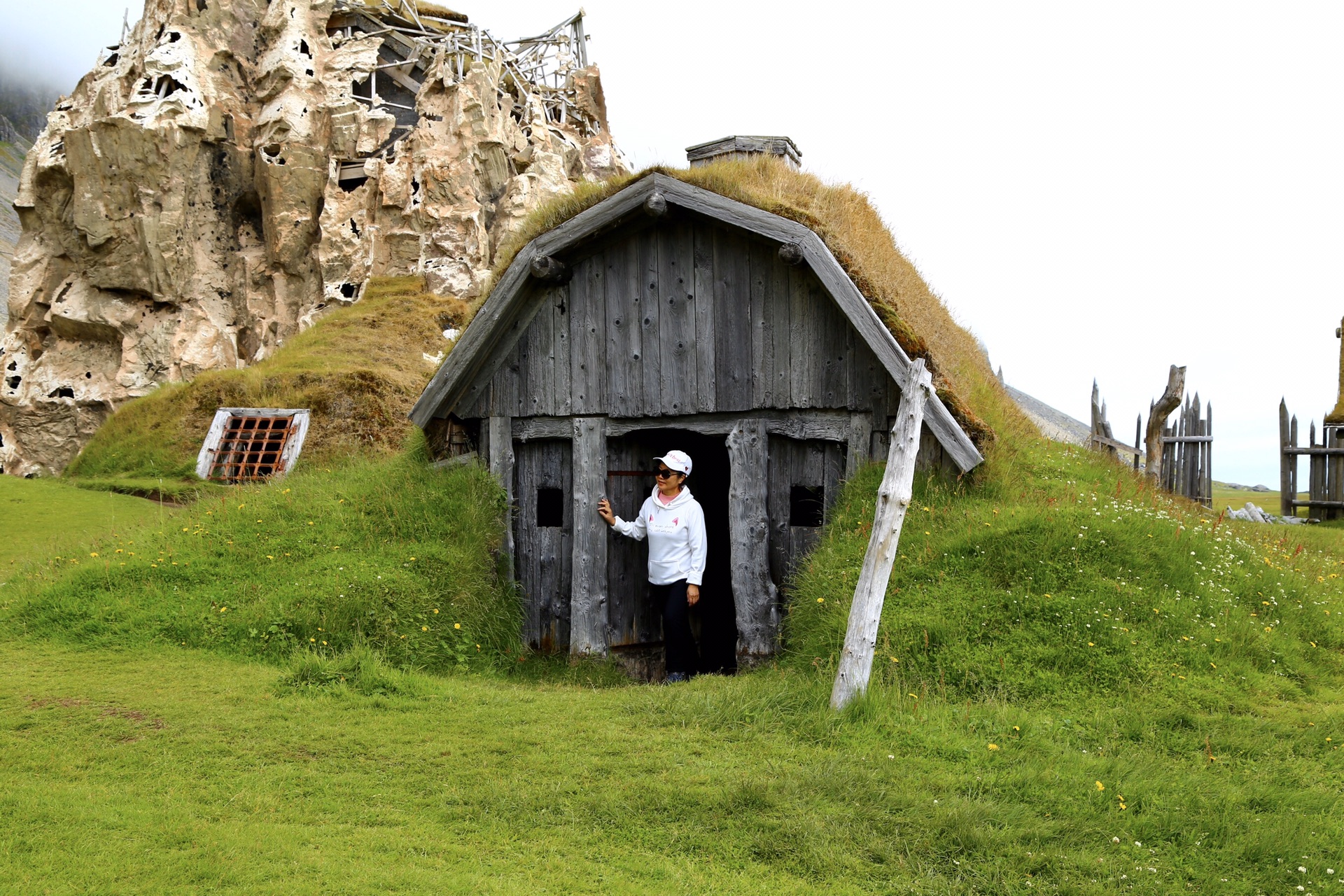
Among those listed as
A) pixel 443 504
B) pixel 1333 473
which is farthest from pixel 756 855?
pixel 1333 473

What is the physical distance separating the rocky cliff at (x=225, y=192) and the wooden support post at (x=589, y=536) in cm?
1711

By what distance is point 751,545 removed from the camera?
8320 millimetres

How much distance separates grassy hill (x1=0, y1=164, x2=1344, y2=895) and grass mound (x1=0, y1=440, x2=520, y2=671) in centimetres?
4

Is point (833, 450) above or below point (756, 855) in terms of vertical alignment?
above

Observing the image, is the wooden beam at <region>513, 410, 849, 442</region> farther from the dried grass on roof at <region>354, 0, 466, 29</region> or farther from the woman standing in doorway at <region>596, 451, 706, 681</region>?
the dried grass on roof at <region>354, 0, 466, 29</region>

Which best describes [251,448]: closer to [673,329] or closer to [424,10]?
[673,329]

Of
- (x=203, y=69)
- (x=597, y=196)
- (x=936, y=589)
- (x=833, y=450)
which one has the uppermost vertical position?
(x=203, y=69)

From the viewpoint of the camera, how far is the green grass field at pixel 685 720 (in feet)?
14.0

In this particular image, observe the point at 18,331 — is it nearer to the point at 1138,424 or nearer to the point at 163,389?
the point at 163,389

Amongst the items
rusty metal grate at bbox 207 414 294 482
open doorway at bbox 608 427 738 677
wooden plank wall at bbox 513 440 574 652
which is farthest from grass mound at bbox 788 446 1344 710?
rusty metal grate at bbox 207 414 294 482

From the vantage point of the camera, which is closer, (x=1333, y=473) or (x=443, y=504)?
(x=443, y=504)

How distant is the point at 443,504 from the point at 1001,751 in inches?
237

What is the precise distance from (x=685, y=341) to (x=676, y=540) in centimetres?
197

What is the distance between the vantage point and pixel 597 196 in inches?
352
